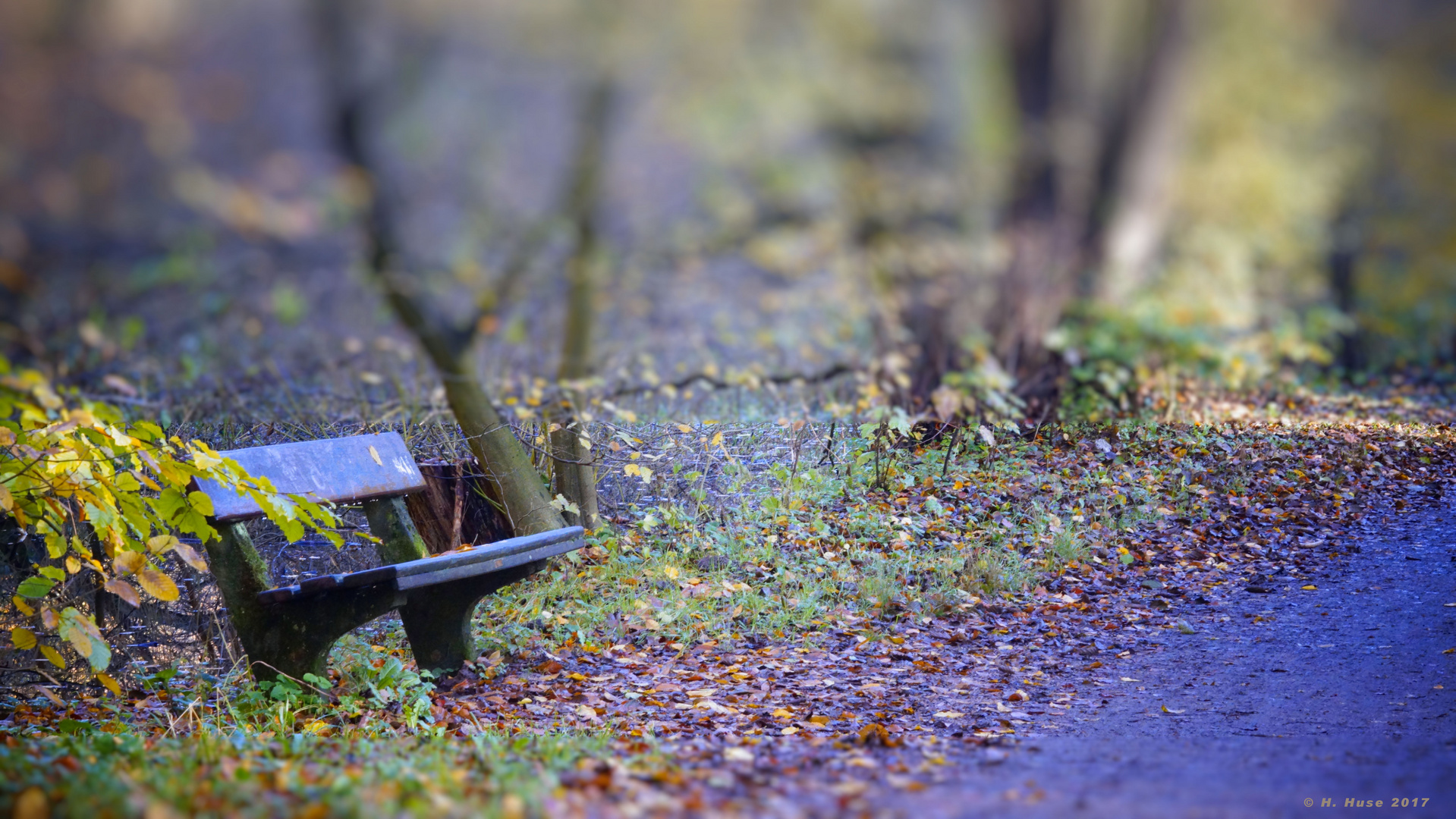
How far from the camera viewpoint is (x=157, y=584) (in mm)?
3402

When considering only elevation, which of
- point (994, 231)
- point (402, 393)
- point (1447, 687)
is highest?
point (994, 231)

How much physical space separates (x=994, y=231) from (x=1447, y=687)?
2.90 meters

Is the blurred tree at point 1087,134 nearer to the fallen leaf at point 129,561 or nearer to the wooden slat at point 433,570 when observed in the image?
the wooden slat at point 433,570

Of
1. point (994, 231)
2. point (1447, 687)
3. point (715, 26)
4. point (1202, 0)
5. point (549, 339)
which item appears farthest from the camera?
point (549, 339)

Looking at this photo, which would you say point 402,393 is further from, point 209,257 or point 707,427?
point 707,427

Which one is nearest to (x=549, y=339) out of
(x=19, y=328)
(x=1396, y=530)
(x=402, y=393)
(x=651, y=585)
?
(x=402, y=393)

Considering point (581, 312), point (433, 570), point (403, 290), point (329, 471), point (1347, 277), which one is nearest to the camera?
point (433, 570)

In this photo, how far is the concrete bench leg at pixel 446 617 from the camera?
4.27 metres

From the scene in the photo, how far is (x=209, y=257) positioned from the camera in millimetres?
4871

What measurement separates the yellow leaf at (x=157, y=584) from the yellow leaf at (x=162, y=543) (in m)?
0.09

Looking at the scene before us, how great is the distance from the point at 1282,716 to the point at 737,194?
11.9ft

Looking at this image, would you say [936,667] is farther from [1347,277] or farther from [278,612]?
[1347,277]

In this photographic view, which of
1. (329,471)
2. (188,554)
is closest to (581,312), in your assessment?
(329,471)

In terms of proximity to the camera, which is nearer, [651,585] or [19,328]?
[19,328]
